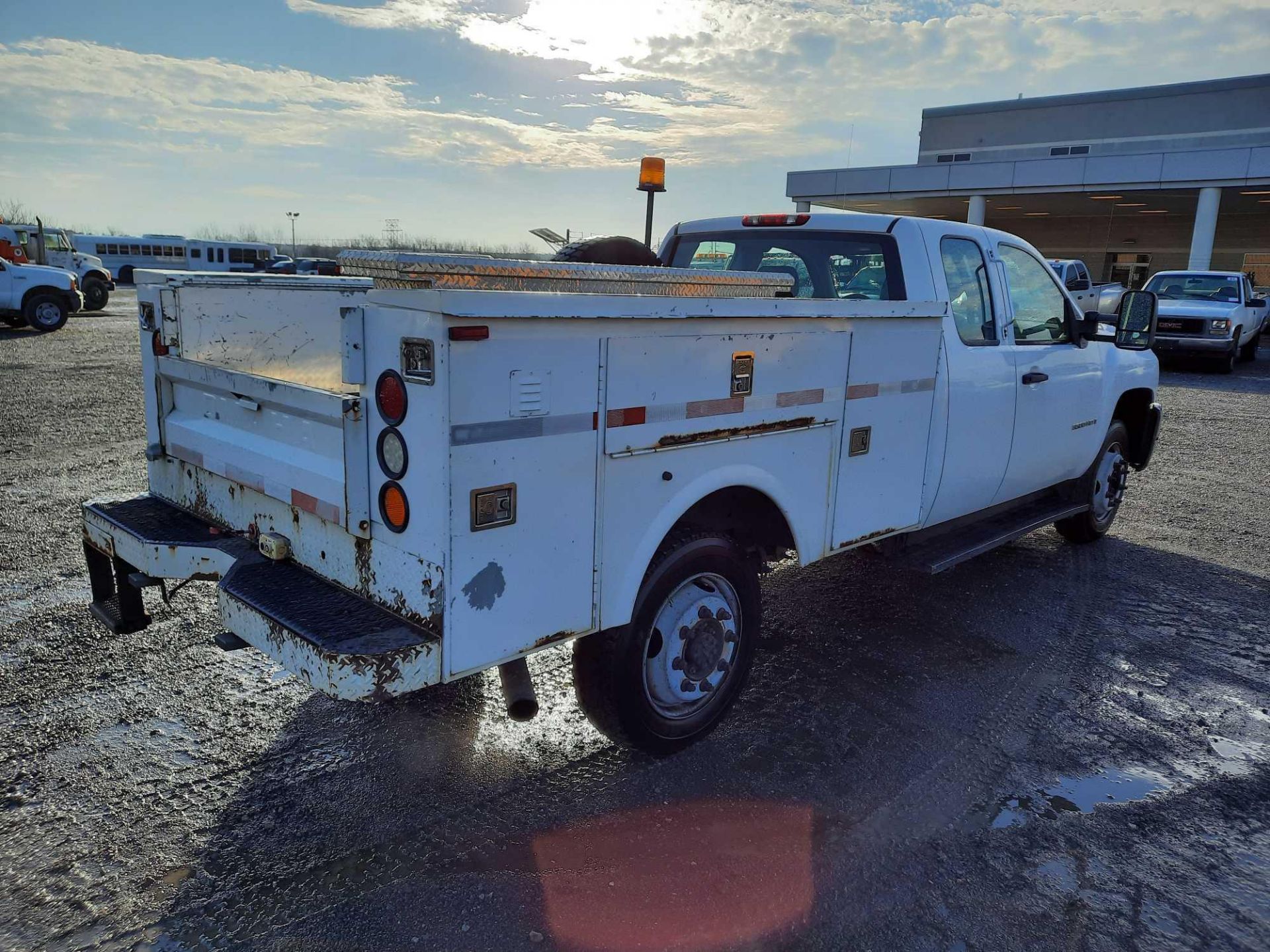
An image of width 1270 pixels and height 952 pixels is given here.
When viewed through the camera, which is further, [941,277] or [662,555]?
[941,277]

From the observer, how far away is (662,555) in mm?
3332

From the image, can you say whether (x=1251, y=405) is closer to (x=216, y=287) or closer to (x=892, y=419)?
(x=892, y=419)

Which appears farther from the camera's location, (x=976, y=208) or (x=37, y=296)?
(x=976, y=208)

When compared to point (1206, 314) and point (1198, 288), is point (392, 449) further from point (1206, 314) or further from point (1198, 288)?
point (1198, 288)

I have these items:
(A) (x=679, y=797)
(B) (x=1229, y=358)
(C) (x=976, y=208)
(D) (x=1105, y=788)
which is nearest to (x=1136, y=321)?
(D) (x=1105, y=788)

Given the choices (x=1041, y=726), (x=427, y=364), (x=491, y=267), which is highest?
(x=491, y=267)

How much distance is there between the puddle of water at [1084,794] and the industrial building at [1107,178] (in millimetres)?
29562

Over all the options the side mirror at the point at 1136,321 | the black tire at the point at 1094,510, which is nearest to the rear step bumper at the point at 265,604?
the side mirror at the point at 1136,321

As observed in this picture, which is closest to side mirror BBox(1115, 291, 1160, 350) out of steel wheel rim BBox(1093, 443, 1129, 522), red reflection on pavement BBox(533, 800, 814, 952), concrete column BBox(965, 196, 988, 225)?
steel wheel rim BBox(1093, 443, 1129, 522)

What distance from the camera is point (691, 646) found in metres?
3.50

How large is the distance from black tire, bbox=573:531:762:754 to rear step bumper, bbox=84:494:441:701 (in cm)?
77

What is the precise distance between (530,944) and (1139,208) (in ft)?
138

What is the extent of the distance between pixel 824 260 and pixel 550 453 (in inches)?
102

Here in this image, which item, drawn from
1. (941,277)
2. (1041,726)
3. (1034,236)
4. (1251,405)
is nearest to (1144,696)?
(1041,726)
